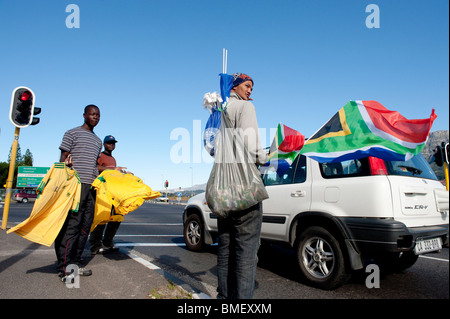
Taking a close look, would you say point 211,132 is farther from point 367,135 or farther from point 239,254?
point 367,135

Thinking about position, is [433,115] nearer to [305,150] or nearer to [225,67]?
[305,150]

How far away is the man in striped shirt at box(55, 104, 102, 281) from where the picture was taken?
11.7 feet

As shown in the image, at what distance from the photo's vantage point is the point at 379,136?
3596 mm

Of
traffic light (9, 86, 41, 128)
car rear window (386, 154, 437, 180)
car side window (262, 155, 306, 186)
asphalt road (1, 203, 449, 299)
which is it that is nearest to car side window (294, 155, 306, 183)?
car side window (262, 155, 306, 186)

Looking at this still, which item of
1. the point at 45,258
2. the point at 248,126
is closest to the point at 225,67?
the point at 248,126

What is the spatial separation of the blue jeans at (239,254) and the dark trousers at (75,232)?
2109 mm

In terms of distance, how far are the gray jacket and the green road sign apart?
4582 centimetres

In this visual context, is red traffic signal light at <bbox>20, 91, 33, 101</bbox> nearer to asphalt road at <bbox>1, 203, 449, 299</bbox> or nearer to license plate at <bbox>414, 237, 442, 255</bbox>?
asphalt road at <bbox>1, 203, 449, 299</bbox>

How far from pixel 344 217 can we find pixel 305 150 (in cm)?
104

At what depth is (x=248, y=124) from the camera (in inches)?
92.0

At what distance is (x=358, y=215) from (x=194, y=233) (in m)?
3.64

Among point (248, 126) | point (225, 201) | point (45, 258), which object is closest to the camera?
point (225, 201)

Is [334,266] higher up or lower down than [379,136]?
lower down
